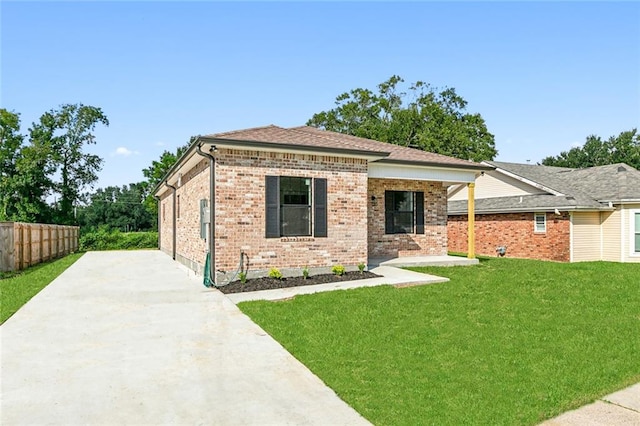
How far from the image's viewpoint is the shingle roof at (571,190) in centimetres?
1691

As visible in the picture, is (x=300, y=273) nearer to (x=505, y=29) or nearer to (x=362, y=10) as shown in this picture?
(x=362, y=10)

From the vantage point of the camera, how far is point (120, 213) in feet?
213

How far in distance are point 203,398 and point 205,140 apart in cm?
645

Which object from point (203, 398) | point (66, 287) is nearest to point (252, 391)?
point (203, 398)

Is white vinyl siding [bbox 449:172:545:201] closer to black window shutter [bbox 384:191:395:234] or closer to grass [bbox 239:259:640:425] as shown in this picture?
black window shutter [bbox 384:191:395:234]

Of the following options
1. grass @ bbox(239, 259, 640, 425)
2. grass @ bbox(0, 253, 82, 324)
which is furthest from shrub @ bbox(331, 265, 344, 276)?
grass @ bbox(0, 253, 82, 324)

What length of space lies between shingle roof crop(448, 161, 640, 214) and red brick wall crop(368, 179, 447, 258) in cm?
547

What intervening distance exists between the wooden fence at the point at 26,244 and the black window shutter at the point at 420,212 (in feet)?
45.6

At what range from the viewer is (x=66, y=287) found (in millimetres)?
10531

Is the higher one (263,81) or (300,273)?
(263,81)

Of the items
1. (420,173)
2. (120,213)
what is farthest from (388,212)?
(120,213)

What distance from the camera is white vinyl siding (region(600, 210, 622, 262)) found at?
55.9 feet

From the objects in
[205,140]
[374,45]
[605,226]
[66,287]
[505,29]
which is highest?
[374,45]

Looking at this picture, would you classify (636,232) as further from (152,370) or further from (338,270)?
(152,370)
